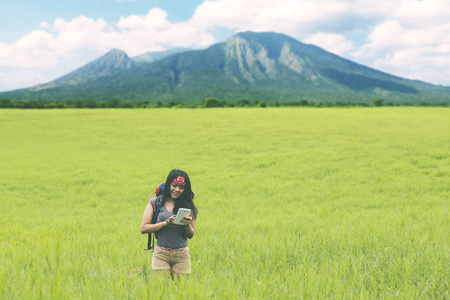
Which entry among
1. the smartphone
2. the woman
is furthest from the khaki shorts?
the smartphone

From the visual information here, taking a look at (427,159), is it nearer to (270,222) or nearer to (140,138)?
(270,222)

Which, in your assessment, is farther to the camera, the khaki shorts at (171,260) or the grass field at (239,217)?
the khaki shorts at (171,260)

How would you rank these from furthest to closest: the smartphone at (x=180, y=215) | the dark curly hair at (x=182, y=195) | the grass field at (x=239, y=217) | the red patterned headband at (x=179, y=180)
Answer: the dark curly hair at (x=182, y=195), the red patterned headband at (x=179, y=180), the smartphone at (x=180, y=215), the grass field at (x=239, y=217)

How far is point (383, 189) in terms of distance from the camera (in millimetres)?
12398

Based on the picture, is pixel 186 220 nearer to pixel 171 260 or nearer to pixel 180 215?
pixel 180 215

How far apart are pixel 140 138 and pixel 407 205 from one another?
24841mm

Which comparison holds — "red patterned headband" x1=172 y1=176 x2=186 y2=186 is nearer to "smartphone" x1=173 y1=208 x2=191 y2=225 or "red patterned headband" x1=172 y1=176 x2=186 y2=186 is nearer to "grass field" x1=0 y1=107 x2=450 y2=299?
"smartphone" x1=173 y1=208 x2=191 y2=225

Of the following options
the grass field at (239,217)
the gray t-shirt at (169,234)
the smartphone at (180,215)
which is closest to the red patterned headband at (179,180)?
the smartphone at (180,215)

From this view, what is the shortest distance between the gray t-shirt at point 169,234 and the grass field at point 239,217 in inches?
18.4

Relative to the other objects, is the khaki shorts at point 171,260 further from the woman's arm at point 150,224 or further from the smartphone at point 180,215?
the smartphone at point 180,215

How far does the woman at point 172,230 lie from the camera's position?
407cm

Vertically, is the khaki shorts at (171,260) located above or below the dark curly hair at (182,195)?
below

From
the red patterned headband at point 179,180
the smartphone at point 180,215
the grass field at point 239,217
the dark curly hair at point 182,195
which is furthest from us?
the dark curly hair at point 182,195

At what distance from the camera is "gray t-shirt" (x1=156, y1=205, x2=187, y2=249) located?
4.16 m
